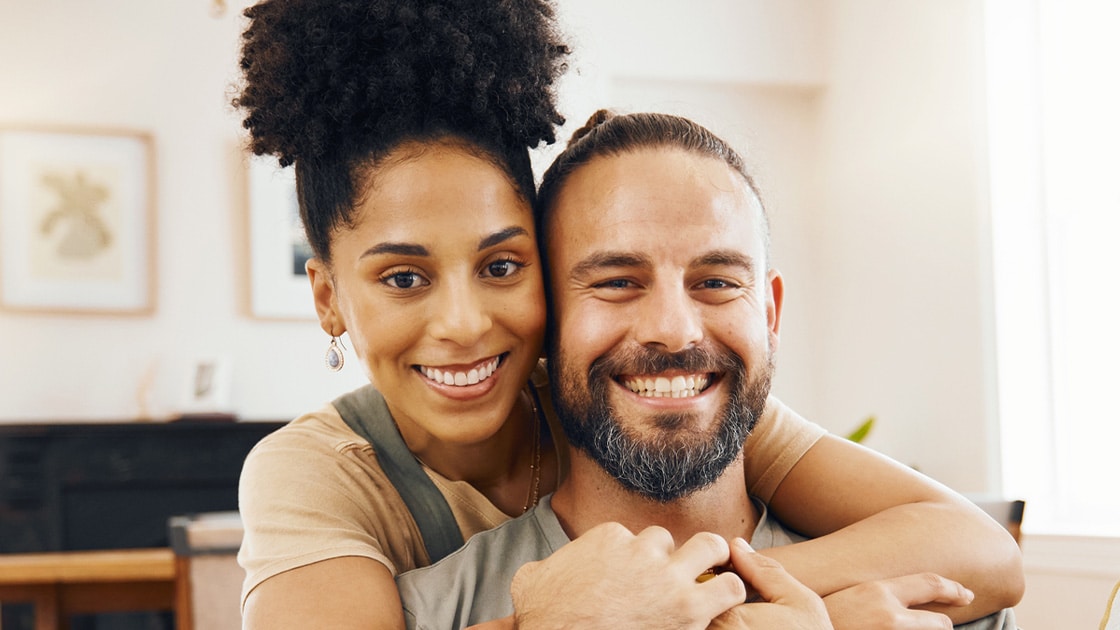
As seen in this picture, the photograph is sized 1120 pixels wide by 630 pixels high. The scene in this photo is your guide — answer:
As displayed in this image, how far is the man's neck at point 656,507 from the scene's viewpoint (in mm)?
1508

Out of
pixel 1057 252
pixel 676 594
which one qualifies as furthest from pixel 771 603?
pixel 1057 252

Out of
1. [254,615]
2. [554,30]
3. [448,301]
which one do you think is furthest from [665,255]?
[254,615]

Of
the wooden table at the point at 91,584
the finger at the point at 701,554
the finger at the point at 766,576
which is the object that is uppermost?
the finger at the point at 701,554

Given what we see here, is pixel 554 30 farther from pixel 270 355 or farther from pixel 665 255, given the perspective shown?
pixel 270 355

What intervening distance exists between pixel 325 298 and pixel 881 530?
2.70 feet

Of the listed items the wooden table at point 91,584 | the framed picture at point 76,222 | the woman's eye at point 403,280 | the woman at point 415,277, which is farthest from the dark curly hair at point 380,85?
the framed picture at point 76,222

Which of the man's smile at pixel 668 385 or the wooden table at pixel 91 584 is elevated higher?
the man's smile at pixel 668 385

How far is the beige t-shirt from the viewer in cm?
138

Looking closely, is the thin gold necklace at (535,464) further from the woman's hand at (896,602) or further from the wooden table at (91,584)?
the wooden table at (91,584)

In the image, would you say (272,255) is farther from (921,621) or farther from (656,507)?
(921,621)

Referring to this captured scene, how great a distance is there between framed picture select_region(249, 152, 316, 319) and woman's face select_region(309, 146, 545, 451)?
140 inches

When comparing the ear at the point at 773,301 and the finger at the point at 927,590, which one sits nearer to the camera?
the finger at the point at 927,590

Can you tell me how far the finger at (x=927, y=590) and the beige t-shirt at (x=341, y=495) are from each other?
30 cm

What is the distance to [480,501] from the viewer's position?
1.63 metres
